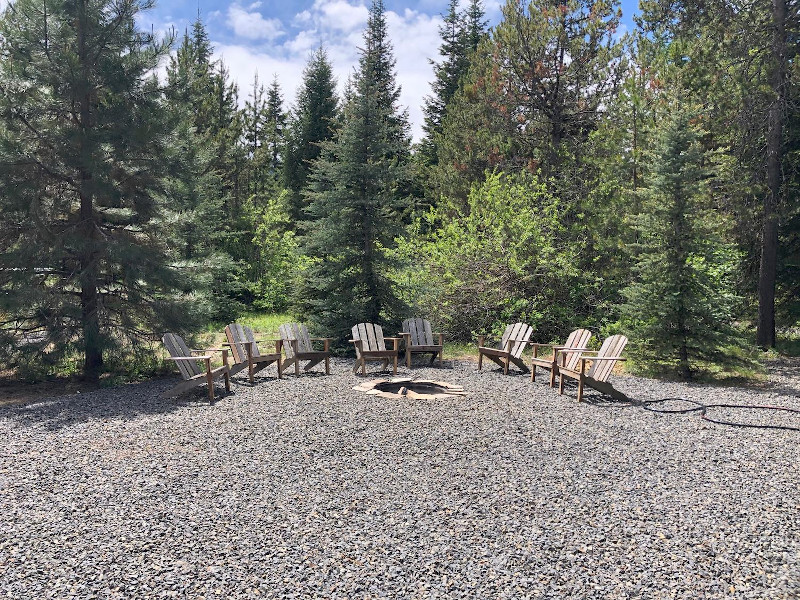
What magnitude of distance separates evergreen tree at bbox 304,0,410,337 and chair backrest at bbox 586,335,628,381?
4.04 m

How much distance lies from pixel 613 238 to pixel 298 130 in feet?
53.6

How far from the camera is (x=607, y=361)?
21.7 ft

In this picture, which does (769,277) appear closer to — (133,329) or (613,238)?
(613,238)

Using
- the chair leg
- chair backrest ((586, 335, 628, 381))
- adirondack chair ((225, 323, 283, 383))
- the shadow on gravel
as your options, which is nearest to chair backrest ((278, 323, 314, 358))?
adirondack chair ((225, 323, 283, 383))

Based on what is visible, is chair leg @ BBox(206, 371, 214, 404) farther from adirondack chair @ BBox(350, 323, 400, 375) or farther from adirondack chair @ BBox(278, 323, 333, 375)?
adirondack chair @ BBox(350, 323, 400, 375)

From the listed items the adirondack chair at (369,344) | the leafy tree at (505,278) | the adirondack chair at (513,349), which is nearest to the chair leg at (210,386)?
the adirondack chair at (369,344)

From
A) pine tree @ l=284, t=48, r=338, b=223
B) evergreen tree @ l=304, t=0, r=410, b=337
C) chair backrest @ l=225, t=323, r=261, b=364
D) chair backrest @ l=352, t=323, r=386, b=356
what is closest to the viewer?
chair backrest @ l=225, t=323, r=261, b=364

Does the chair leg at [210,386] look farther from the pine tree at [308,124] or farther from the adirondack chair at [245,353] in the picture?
the pine tree at [308,124]

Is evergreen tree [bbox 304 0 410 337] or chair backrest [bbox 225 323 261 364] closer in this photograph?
chair backrest [bbox 225 323 261 364]

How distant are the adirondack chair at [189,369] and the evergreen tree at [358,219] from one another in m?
3.32

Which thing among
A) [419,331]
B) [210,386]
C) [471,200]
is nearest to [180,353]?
[210,386]

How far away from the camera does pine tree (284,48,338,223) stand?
22.8m

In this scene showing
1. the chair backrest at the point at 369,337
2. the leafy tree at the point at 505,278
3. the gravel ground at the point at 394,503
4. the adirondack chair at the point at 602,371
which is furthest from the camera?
the leafy tree at the point at 505,278

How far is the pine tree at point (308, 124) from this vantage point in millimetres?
22750
